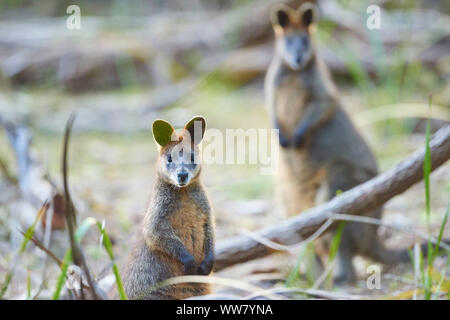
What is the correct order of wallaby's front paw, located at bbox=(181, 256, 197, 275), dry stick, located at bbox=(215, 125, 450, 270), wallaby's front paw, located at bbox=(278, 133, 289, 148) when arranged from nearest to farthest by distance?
wallaby's front paw, located at bbox=(181, 256, 197, 275) < dry stick, located at bbox=(215, 125, 450, 270) < wallaby's front paw, located at bbox=(278, 133, 289, 148)

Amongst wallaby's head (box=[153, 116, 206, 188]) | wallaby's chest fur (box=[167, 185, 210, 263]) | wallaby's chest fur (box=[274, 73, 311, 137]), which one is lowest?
wallaby's chest fur (box=[167, 185, 210, 263])

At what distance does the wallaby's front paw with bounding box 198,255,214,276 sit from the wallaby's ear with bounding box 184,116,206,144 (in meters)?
0.56

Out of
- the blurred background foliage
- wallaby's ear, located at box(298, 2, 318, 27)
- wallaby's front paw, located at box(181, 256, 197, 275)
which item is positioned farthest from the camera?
the blurred background foliage

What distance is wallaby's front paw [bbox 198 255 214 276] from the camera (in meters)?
2.45

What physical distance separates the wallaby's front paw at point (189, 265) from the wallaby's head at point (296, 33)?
104 inches

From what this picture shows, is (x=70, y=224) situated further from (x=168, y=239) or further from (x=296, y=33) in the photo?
(x=296, y=33)

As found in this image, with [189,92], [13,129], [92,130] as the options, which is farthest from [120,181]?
[189,92]

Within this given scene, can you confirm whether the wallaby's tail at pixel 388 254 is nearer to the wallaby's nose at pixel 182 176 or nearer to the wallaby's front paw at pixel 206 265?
the wallaby's front paw at pixel 206 265

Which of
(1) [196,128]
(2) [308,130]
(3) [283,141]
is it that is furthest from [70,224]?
(2) [308,130]

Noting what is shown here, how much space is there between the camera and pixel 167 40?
7527 mm

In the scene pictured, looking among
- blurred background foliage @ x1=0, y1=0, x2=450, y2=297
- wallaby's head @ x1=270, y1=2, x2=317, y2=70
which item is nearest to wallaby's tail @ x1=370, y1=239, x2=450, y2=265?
blurred background foliage @ x1=0, y1=0, x2=450, y2=297

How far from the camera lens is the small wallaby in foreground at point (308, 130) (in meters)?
4.41

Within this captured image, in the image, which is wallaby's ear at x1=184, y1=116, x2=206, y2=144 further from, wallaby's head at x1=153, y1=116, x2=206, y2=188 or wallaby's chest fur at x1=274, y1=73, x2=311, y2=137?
wallaby's chest fur at x1=274, y1=73, x2=311, y2=137
